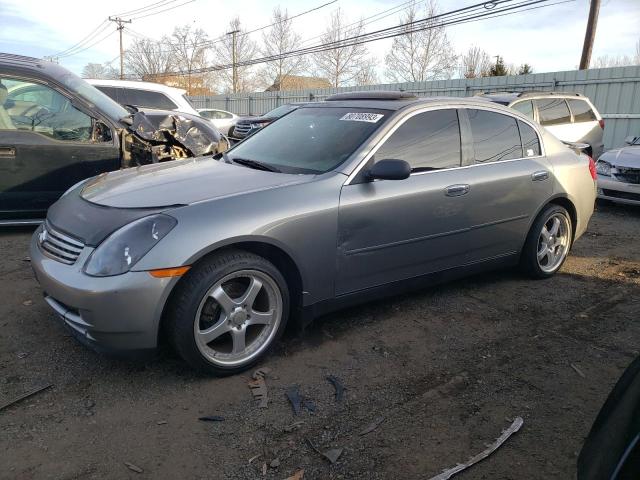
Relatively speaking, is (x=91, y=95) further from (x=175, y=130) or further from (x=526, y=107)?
(x=526, y=107)

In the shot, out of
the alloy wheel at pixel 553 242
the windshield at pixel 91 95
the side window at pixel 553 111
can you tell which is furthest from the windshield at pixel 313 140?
the side window at pixel 553 111

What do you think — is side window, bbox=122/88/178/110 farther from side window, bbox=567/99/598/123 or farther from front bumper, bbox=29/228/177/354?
side window, bbox=567/99/598/123

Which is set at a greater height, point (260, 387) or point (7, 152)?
point (7, 152)

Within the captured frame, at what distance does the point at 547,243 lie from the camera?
15.7 ft

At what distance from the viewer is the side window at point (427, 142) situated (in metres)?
3.65

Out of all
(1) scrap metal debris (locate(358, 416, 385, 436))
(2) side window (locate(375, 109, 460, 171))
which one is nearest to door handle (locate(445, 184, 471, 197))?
(2) side window (locate(375, 109, 460, 171))

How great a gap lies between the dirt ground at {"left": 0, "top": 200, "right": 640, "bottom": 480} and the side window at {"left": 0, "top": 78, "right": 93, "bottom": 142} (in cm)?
202

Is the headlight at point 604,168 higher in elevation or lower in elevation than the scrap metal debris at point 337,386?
higher

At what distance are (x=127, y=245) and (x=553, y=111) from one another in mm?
9052

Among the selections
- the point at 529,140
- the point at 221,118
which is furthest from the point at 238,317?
the point at 221,118

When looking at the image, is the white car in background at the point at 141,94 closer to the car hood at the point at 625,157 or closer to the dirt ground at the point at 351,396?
the dirt ground at the point at 351,396

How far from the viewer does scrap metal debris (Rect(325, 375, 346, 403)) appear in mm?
2844

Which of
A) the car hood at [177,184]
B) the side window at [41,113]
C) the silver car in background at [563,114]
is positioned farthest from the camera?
the silver car in background at [563,114]

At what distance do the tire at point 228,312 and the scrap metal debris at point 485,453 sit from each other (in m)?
1.30
